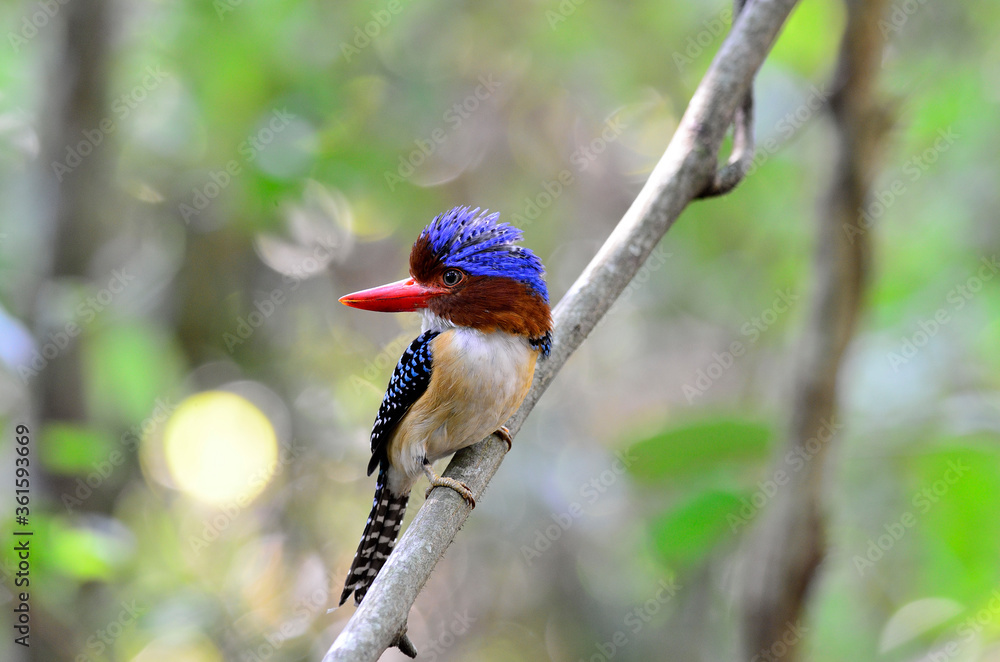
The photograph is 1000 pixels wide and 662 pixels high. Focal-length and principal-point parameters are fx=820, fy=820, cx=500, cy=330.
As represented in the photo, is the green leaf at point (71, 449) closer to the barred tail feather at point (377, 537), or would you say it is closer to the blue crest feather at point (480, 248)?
the barred tail feather at point (377, 537)

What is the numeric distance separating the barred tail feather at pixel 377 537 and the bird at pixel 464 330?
255mm

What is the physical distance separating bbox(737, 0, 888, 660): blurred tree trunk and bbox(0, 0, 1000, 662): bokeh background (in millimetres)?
178

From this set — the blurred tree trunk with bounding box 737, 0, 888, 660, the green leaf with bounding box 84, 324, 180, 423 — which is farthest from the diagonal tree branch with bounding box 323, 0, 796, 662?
the green leaf with bounding box 84, 324, 180, 423

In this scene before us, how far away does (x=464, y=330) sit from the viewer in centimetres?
236

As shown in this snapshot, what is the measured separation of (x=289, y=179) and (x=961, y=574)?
3.18 metres

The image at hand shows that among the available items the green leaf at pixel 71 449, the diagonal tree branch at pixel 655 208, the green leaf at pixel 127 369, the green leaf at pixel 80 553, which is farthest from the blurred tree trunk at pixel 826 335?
the green leaf at pixel 127 369

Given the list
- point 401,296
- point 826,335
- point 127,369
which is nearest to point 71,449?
point 127,369

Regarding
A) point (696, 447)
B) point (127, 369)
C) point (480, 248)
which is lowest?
point (127, 369)

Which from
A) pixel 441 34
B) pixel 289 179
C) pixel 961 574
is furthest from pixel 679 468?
pixel 441 34

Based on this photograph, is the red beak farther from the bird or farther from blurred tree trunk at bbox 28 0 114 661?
blurred tree trunk at bbox 28 0 114 661

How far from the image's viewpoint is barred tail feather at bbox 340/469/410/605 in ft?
8.67

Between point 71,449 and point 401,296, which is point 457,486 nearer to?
point 401,296

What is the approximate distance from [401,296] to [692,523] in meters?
1.50

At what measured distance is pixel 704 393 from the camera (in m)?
5.80
